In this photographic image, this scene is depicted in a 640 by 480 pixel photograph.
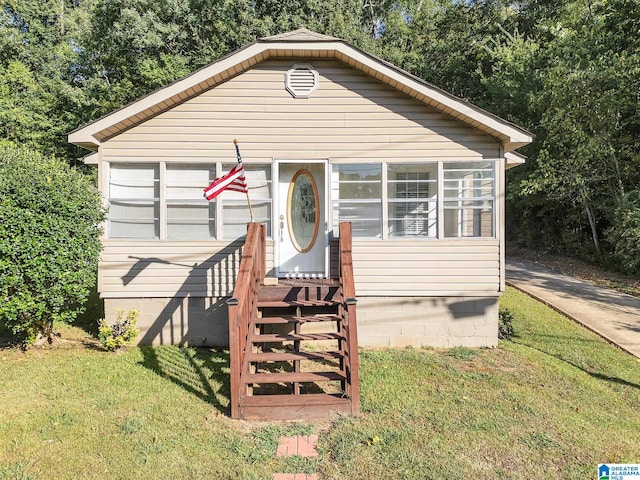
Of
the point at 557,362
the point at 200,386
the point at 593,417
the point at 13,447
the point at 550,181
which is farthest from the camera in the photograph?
the point at 550,181

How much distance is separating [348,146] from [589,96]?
1141cm

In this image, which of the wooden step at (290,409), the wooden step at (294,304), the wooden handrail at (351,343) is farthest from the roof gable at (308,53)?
the wooden step at (290,409)

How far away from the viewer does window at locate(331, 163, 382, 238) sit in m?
6.52

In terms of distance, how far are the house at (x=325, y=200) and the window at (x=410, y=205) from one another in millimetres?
18

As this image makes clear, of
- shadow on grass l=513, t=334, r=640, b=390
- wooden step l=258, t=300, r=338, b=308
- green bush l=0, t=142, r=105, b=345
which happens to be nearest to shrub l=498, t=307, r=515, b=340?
shadow on grass l=513, t=334, r=640, b=390

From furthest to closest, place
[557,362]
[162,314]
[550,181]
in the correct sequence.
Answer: [550,181]
[162,314]
[557,362]

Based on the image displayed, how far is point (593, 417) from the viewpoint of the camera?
13.8 feet

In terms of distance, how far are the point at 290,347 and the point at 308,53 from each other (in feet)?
15.6

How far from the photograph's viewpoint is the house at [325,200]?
6.33m

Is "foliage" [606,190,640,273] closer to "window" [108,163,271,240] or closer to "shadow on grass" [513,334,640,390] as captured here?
"shadow on grass" [513,334,640,390]

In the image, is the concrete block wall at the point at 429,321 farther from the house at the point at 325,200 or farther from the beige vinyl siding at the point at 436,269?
the beige vinyl siding at the point at 436,269

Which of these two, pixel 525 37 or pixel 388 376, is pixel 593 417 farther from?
pixel 525 37

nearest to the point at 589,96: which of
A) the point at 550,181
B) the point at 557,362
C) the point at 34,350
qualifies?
the point at 550,181

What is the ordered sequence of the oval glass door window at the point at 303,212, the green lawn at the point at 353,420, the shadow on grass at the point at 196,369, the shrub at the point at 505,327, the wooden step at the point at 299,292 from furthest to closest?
the shrub at the point at 505,327 < the oval glass door window at the point at 303,212 < the wooden step at the point at 299,292 < the shadow on grass at the point at 196,369 < the green lawn at the point at 353,420
